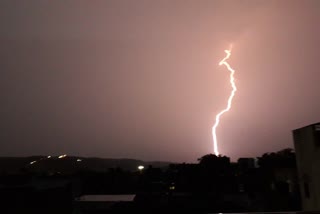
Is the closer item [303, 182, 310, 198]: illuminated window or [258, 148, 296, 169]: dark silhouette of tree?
[303, 182, 310, 198]: illuminated window

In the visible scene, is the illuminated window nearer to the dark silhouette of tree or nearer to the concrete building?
the concrete building

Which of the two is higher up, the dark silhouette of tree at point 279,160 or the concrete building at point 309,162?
the dark silhouette of tree at point 279,160

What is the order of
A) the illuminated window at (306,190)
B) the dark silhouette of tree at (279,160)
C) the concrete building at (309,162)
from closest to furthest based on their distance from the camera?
1. the concrete building at (309,162)
2. the illuminated window at (306,190)
3. the dark silhouette of tree at (279,160)

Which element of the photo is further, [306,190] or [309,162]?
[306,190]

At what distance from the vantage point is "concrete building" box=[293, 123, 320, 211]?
9180 mm

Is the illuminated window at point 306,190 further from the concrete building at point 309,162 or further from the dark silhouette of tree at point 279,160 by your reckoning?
the dark silhouette of tree at point 279,160

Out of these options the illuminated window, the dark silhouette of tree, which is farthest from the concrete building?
the dark silhouette of tree

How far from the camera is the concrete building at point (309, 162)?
9180mm

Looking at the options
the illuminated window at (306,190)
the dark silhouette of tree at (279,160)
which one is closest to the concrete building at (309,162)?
the illuminated window at (306,190)

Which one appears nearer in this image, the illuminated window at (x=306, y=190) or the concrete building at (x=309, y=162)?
the concrete building at (x=309, y=162)

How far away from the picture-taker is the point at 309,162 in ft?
31.9

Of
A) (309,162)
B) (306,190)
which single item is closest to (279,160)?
(306,190)

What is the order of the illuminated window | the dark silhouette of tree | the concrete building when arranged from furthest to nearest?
1. the dark silhouette of tree
2. the illuminated window
3. the concrete building

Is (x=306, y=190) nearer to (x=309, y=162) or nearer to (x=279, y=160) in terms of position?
(x=309, y=162)
